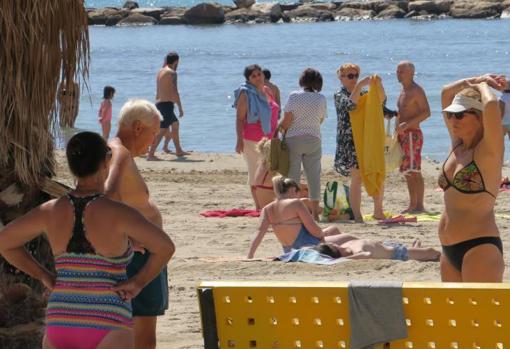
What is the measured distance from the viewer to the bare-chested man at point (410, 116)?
11203 mm

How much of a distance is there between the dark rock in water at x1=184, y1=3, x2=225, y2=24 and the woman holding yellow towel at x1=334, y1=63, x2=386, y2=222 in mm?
63568

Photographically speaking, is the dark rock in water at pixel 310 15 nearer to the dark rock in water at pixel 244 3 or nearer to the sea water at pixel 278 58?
the sea water at pixel 278 58

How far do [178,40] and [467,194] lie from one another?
54.9 m

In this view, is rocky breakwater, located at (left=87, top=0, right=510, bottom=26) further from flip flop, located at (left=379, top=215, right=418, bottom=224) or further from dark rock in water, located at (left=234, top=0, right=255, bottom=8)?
flip flop, located at (left=379, top=215, right=418, bottom=224)

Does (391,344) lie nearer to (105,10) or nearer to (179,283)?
(179,283)

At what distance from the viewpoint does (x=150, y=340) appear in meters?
5.39

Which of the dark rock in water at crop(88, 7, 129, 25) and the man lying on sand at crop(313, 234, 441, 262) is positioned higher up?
the man lying on sand at crop(313, 234, 441, 262)

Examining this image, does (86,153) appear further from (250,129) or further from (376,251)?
(250,129)

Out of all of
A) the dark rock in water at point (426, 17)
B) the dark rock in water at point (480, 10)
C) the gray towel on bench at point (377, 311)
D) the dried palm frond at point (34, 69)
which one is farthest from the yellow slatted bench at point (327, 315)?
the dark rock in water at point (426, 17)

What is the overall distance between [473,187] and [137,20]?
235 feet

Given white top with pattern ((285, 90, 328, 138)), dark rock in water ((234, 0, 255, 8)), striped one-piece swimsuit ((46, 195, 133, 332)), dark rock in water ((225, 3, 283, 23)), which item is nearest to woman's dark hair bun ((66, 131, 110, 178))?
striped one-piece swimsuit ((46, 195, 133, 332))

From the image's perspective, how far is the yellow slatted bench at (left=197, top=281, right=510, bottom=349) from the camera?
14.2 ft

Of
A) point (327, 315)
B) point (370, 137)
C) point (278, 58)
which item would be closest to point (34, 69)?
point (327, 315)

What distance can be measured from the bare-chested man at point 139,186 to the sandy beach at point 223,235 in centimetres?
131
